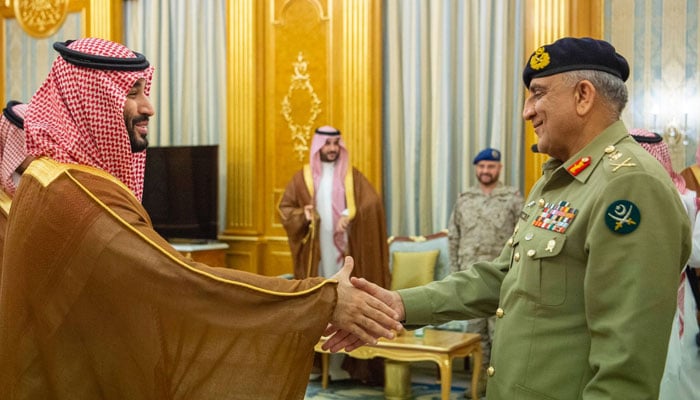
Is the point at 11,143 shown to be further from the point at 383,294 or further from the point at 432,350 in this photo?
the point at 432,350

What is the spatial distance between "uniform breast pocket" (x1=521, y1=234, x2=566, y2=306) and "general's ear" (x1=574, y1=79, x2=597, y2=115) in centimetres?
32

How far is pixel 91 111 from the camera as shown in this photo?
7.31ft

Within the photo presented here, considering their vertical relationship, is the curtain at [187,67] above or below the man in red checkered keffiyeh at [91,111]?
above

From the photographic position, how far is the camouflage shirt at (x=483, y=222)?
583 centimetres

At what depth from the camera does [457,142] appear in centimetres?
680

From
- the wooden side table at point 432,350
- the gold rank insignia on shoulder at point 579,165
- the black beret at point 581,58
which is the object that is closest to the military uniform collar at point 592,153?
the gold rank insignia on shoulder at point 579,165

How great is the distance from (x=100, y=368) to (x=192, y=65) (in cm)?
638

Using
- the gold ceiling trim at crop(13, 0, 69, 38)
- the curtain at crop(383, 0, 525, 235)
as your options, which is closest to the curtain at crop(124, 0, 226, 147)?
the gold ceiling trim at crop(13, 0, 69, 38)

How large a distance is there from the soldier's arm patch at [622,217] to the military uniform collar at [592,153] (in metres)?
0.19

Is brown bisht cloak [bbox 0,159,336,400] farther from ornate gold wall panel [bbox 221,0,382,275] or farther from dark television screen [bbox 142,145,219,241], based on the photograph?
dark television screen [bbox 142,145,219,241]

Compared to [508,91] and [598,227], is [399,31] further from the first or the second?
[598,227]

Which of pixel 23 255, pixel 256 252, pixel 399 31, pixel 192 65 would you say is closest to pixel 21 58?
pixel 192 65

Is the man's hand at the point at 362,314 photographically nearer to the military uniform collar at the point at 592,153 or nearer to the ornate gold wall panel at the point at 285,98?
the military uniform collar at the point at 592,153

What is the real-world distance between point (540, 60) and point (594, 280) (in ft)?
1.99
